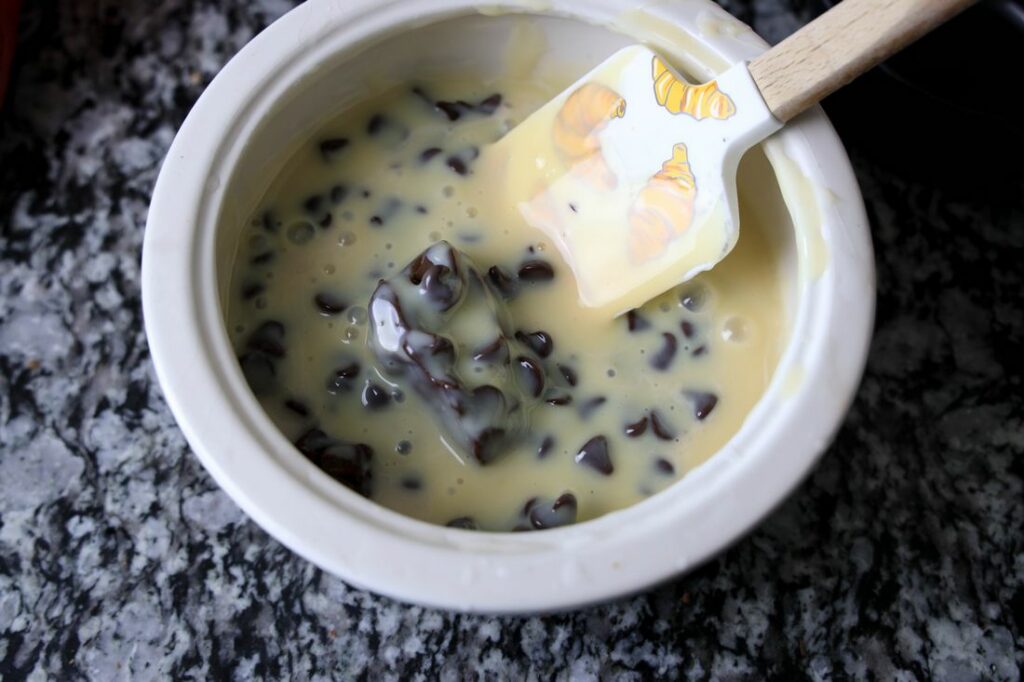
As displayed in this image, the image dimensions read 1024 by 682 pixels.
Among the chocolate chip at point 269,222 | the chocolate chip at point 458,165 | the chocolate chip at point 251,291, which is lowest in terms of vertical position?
the chocolate chip at point 251,291

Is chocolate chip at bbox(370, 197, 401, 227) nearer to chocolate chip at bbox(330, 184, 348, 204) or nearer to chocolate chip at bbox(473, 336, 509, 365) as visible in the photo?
chocolate chip at bbox(330, 184, 348, 204)

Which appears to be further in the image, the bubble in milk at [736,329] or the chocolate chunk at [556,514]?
the bubble in milk at [736,329]

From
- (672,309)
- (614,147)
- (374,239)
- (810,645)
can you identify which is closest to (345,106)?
(374,239)

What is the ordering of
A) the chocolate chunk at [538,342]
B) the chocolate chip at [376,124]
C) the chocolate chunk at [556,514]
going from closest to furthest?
the chocolate chunk at [556,514] < the chocolate chunk at [538,342] < the chocolate chip at [376,124]

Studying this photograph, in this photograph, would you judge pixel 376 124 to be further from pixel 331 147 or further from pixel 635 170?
pixel 635 170

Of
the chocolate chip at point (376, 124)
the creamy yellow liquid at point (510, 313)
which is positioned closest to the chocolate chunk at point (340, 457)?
the creamy yellow liquid at point (510, 313)

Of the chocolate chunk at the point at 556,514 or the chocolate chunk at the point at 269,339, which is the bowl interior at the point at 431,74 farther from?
the chocolate chunk at the point at 556,514

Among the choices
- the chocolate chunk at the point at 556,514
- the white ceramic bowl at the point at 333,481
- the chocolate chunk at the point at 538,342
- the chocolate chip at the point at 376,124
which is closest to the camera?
the white ceramic bowl at the point at 333,481
